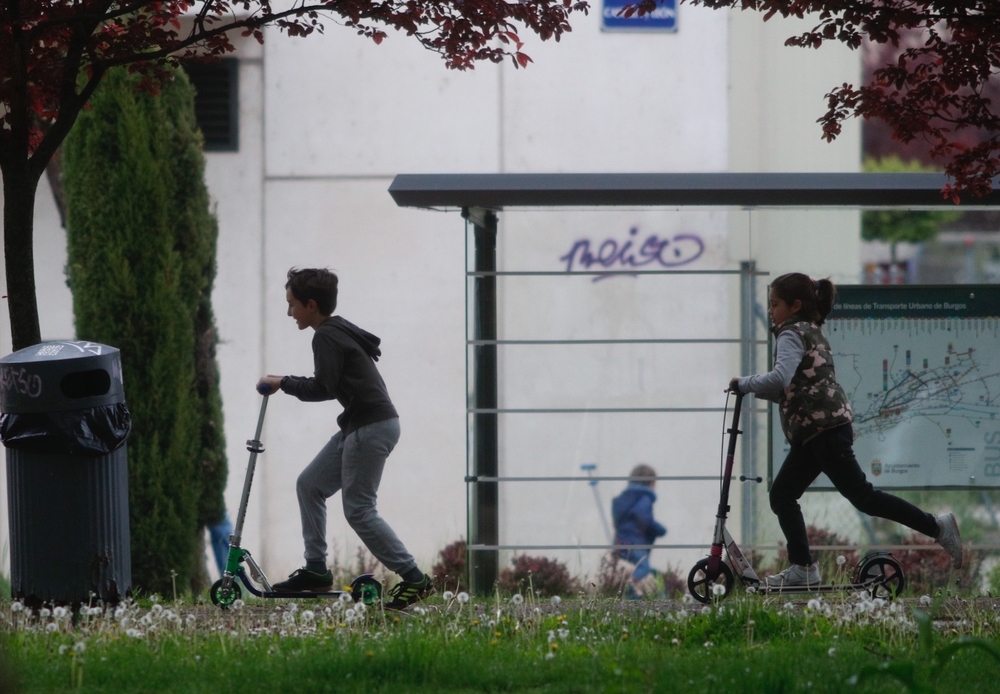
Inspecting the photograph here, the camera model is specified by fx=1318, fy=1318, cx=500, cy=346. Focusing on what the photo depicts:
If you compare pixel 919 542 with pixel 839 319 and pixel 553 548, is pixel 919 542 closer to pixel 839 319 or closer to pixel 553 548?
pixel 839 319

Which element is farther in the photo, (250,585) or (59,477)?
(250,585)

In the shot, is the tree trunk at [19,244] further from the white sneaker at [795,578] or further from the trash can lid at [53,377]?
the white sneaker at [795,578]

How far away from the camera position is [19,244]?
20.2 ft

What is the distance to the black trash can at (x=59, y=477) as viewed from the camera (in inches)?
226

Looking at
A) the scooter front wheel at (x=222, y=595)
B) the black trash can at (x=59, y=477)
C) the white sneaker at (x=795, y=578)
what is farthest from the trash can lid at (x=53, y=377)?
the white sneaker at (x=795, y=578)

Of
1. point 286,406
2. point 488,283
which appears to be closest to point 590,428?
point 488,283

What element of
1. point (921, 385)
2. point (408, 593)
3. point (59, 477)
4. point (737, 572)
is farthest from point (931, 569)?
point (59, 477)

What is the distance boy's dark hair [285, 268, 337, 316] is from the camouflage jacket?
2.18m

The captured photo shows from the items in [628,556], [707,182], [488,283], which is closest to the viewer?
[707,182]

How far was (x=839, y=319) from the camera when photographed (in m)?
7.47

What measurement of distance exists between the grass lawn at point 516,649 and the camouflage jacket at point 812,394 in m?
0.86

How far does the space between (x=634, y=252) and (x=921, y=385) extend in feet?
6.01

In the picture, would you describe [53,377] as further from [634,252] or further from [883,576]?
[883,576]

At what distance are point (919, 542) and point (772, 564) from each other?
1.19m
